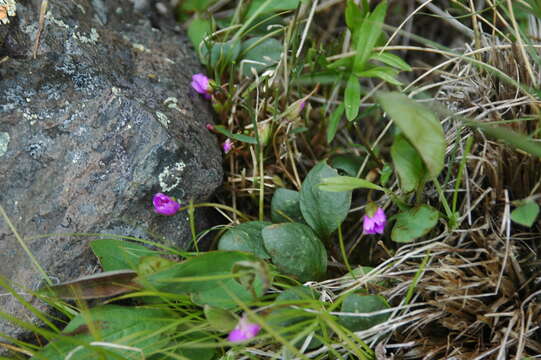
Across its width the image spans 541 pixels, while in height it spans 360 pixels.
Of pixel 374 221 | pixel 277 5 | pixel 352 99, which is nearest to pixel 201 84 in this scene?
pixel 277 5

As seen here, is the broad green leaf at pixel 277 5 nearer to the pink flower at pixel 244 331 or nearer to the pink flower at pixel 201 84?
the pink flower at pixel 201 84

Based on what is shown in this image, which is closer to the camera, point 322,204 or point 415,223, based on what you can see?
point 415,223

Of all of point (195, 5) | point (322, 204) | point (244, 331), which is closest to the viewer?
point (244, 331)

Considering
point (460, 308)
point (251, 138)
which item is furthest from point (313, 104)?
point (460, 308)

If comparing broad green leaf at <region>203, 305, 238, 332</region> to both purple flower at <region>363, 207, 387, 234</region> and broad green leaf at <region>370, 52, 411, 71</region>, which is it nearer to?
purple flower at <region>363, 207, 387, 234</region>

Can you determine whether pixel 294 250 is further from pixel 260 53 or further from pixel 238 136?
A: pixel 260 53

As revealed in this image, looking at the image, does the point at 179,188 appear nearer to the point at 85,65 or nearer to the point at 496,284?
the point at 85,65

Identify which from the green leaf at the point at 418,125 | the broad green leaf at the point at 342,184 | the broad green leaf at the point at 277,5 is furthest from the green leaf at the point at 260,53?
the green leaf at the point at 418,125
